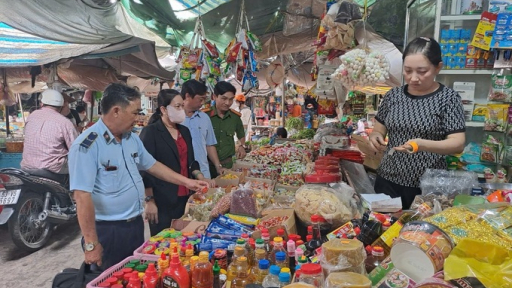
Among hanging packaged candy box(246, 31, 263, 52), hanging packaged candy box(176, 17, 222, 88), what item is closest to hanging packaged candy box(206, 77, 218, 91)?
hanging packaged candy box(176, 17, 222, 88)

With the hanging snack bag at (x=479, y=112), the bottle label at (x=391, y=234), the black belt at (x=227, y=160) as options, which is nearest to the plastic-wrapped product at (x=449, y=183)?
the bottle label at (x=391, y=234)

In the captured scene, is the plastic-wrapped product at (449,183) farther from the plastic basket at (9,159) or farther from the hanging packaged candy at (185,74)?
the plastic basket at (9,159)

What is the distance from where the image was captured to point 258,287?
1104 millimetres

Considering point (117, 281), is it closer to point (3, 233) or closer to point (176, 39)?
point (3, 233)

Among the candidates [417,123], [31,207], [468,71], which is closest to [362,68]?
[417,123]

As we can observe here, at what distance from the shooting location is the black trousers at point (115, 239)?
2084mm

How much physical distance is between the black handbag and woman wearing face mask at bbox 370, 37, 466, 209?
5.15ft

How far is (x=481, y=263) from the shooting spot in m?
0.90

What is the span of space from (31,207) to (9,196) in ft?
1.27

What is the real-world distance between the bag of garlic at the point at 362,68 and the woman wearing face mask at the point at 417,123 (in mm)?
363

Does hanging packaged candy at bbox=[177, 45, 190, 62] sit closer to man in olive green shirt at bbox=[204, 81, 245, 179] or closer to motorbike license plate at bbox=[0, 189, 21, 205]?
man in olive green shirt at bbox=[204, 81, 245, 179]

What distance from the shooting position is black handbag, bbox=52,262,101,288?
1.59m

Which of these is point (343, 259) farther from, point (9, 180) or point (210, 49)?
point (9, 180)

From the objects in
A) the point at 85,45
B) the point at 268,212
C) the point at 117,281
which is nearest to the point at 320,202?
the point at 268,212
